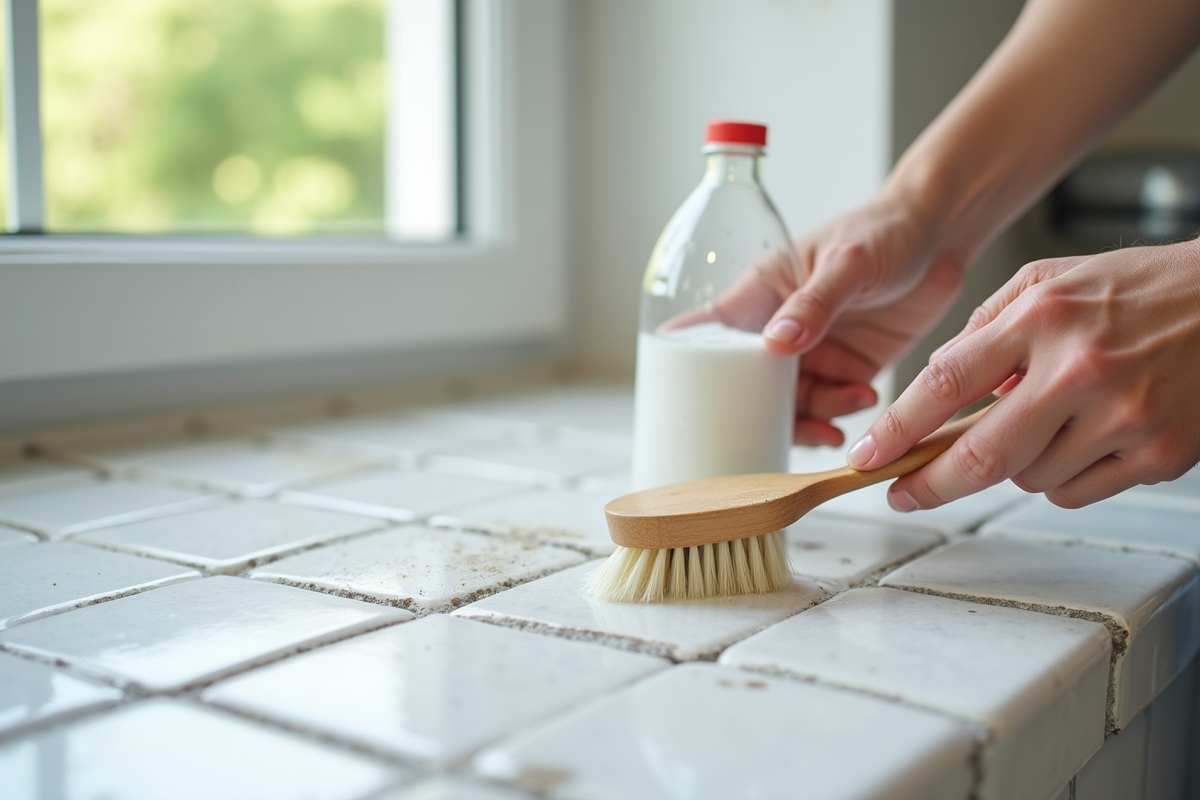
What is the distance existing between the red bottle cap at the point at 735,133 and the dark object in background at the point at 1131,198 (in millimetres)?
776

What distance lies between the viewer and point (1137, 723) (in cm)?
55

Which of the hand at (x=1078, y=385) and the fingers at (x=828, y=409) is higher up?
the hand at (x=1078, y=385)

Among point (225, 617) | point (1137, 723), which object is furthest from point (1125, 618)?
point (225, 617)

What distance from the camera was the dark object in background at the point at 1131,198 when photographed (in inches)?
47.5

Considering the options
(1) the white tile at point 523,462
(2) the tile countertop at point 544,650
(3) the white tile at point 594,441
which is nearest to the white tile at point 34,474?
(2) the tile countertop at point 544,650

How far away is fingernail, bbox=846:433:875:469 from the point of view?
1.76 ft

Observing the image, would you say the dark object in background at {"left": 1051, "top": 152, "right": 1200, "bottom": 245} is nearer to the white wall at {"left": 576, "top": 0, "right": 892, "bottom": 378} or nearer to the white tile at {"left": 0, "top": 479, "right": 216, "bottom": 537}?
the white wall at {"left": 576, "top": 0, "right": 892, "bottom": 378}

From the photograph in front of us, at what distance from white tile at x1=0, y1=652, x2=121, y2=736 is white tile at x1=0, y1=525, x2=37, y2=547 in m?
0.20

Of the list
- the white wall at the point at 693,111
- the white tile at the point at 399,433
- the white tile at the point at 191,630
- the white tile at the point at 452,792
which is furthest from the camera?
the white wall at the point at 693,111

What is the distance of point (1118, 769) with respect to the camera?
1.74ft

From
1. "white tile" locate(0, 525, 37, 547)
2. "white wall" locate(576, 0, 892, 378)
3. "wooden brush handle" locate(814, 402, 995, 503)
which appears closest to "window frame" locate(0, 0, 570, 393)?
"white wall" locate(576, 0, 892, 378)

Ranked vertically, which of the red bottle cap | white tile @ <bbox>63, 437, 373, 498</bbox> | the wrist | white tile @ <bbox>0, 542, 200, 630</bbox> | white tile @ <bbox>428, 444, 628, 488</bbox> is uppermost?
the red bottle cap

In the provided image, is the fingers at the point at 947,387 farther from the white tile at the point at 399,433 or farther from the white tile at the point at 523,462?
the white tile at the point at 399,433

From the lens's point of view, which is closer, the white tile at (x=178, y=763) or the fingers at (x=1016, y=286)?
the white tile at (x=178, y=763)
